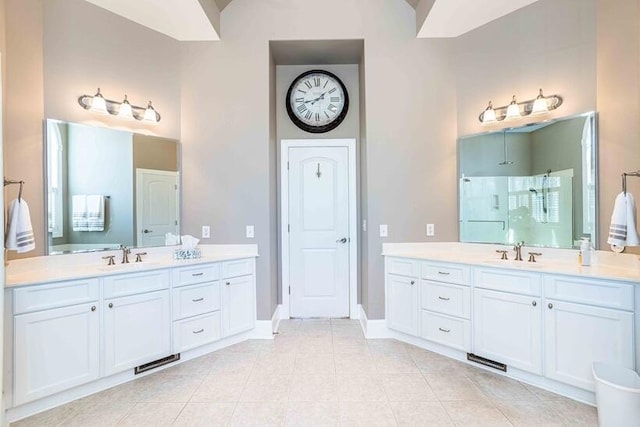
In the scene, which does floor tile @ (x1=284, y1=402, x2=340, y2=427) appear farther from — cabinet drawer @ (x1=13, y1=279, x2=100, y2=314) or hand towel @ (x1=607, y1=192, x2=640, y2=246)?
hand towel @ (x1=607, y1=192, x2=640, y2=246)

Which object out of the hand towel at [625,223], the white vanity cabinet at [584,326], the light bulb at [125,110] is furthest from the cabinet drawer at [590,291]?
the light bulb at [125,110]

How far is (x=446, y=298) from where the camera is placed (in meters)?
2.75

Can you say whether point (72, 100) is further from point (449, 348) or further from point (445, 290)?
point (449, 348)

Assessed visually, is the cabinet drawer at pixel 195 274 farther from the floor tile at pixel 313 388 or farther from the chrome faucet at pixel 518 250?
the chrome faucet at pixel 518 250

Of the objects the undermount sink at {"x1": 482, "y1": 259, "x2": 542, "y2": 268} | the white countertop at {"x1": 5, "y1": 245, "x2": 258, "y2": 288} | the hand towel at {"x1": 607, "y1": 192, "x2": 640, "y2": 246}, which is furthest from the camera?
the undermount sink at {"x1": 482, "y1": 259, "x2": 542, "y2": 268}

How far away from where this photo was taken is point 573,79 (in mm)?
2549

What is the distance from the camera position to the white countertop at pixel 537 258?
2.12 meters

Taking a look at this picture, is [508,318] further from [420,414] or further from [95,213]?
[95,213]

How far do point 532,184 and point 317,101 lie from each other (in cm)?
239

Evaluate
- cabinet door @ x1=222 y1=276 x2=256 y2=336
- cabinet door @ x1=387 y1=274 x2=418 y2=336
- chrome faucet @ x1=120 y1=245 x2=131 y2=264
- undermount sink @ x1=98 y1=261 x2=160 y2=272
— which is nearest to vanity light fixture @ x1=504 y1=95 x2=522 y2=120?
cabinet door @ x1=387 y1=274 x2=418 y2=336

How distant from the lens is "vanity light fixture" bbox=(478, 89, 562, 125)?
8.79 ft

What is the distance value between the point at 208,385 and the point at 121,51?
9.77 ft

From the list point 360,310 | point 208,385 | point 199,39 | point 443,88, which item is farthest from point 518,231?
point 199,39

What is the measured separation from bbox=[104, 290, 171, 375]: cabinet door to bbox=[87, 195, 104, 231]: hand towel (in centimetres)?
75
